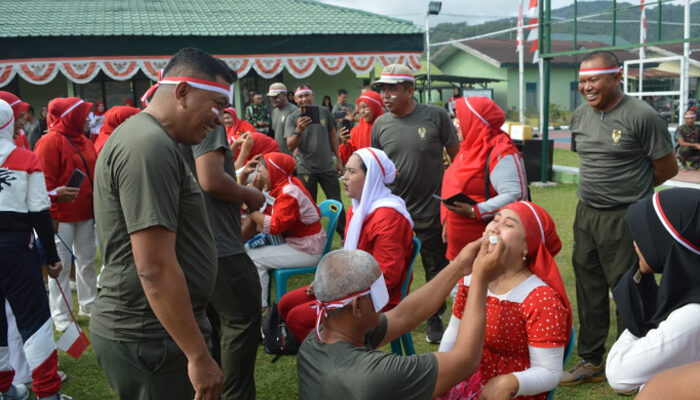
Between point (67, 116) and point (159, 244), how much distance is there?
3545 millimetres

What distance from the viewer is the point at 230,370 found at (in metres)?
3.17

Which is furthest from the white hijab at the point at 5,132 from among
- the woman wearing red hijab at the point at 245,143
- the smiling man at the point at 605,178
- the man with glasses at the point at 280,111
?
the man with glasses at the point at 280,111

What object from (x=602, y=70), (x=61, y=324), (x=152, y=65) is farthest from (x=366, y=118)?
(x=152, y=65)

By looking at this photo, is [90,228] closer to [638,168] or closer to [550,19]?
[638,168]

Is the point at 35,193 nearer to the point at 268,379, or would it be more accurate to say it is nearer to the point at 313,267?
the point at 268,379

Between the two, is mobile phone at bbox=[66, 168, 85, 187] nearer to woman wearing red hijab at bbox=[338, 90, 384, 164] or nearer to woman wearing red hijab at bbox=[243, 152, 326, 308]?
woman wearing red hijab at bbox=[243, 152, 326, 308]

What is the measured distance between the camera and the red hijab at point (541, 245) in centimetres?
254

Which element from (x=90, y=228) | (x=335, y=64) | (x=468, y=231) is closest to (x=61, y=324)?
(x=90, y=228)

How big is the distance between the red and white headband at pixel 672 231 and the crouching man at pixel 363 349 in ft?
1.84

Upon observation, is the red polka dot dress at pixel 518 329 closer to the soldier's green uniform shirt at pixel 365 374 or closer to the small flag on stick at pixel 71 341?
the soldier's green uniform shirt at pixel 365 374

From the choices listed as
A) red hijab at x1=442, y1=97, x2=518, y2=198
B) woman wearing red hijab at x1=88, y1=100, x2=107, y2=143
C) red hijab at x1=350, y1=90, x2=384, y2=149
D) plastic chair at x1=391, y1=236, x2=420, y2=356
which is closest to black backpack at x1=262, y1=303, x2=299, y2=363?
plastic chair at x1=391, y1=236, x2=420, y2=356

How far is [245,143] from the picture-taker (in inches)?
187

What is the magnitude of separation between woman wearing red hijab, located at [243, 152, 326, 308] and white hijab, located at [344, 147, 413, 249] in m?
0.94

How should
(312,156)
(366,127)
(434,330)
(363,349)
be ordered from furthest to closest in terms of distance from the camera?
(312,156) → (366,127) → (434,330) → (363,349)
